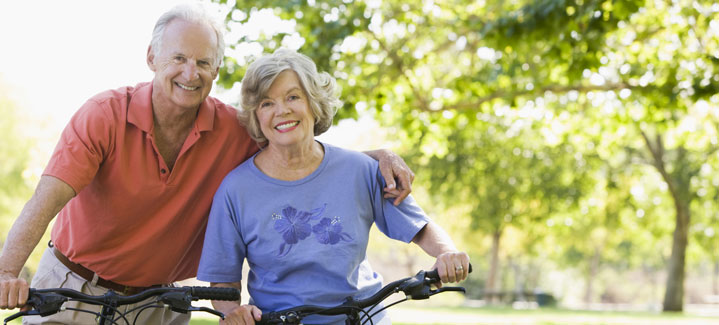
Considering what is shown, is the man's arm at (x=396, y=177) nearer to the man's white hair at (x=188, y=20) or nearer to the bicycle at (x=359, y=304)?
the bicycle at (x=359, y=304)

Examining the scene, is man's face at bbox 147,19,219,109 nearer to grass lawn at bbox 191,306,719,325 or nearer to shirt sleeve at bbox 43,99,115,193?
shirt sleeve at bbox 43,99,115,193

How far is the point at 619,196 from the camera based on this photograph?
80.7ft

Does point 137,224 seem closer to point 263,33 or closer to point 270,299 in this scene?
point 270,299

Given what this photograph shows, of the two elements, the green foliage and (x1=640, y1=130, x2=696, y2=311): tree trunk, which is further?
the green foliage

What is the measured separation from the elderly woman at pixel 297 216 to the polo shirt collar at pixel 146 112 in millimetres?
264

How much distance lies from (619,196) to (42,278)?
23.3 metres

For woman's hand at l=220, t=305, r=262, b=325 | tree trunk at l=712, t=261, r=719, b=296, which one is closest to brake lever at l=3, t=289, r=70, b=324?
woman's hand at l=220, t=305, r=262, b=325

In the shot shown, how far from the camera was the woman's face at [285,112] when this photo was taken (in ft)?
10.3

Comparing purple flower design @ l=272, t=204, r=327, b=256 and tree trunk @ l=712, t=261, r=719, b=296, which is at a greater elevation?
tree trunk @ l=712, t=261, r=719, b=296

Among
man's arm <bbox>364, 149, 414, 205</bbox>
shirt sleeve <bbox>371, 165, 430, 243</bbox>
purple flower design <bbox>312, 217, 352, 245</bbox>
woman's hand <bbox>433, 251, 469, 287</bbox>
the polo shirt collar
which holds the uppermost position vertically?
the polo shirt collar

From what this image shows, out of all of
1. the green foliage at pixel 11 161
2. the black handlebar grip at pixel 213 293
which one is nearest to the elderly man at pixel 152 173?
the black handlebar grip at pixel 213 293

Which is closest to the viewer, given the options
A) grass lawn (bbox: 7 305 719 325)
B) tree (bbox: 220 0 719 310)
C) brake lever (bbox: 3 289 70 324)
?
brake lever (bbox: 3 289 70 324)

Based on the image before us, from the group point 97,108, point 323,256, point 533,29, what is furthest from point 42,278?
point 533,29

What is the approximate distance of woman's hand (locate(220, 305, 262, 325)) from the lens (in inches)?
109
